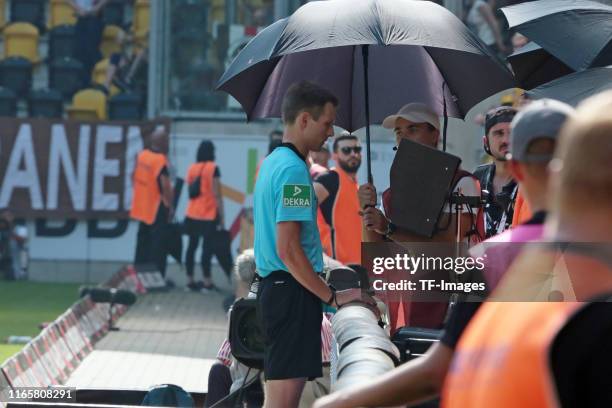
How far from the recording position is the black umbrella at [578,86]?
248 inches

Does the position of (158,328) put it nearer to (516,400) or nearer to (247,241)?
(247,241)

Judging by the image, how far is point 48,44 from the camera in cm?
2259

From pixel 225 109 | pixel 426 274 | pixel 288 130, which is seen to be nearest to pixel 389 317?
pixel 426 274

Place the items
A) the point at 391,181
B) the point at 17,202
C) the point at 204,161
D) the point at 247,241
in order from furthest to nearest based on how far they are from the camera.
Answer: the point at 17,202 → the point at 204,161 → the point at 247,241 → the point at 391,181

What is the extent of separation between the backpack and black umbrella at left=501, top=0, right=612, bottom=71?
239cm

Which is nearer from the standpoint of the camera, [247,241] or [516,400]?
[516,400]

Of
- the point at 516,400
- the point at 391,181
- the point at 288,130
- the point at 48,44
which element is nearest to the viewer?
the point at 516,400

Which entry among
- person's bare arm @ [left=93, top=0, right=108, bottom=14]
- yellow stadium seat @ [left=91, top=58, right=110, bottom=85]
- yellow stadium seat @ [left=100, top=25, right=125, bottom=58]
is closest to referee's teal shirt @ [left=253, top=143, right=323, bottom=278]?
yellow stadium seat @ [left=91, top=58, right=110, bottom=85]

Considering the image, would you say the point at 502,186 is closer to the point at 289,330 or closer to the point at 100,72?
the point at 289,330

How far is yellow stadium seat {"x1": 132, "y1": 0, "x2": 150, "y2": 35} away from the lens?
2203 cm

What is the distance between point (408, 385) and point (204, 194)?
1554cm

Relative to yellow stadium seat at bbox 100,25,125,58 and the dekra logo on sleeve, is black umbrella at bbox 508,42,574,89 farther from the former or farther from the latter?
yellow stadium seat at bbox 100,25,125,58

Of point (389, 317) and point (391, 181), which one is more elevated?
point (391, 181)

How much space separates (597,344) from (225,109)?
702 inches
